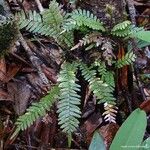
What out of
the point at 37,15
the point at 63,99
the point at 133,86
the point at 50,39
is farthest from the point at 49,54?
the point at 133,86

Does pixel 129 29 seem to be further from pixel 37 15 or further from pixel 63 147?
pixel 63 147

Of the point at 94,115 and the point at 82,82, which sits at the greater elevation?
the point at 82,82

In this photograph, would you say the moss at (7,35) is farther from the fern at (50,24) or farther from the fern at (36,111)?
the fern at (36,111)

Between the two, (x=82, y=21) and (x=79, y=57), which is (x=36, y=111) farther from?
(x=82, y=21)

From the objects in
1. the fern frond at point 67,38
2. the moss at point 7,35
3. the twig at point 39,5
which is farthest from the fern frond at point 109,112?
the twig at point 39,5

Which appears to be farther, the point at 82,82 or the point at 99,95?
the point at 82,82

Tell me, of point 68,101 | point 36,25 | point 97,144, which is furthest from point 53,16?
point 97,144
